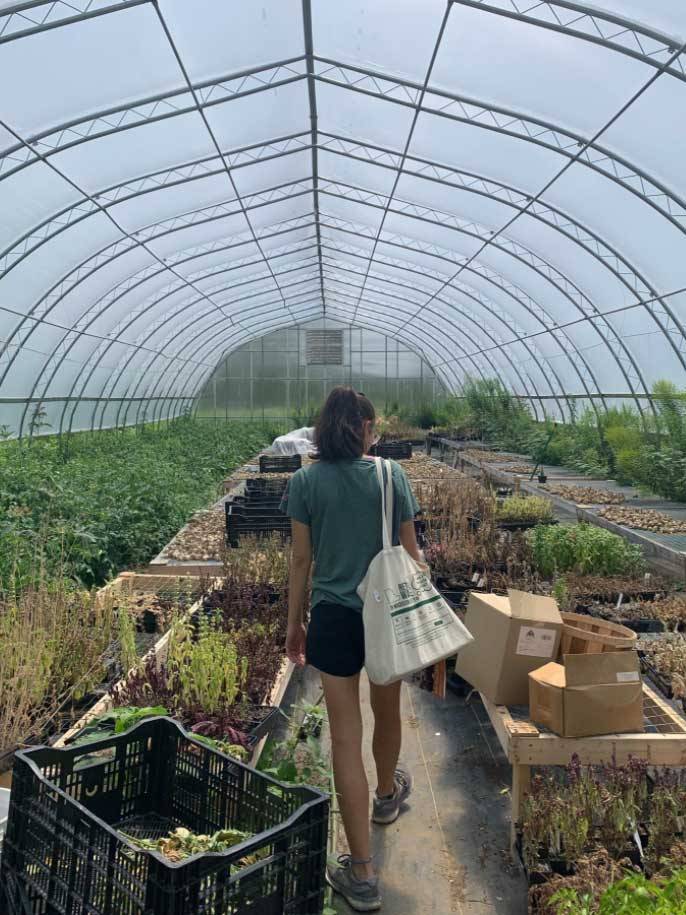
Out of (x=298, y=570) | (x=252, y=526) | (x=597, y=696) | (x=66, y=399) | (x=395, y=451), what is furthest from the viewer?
(x=66, y=399)

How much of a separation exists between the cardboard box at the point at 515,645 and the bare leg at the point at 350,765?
933 millimetres

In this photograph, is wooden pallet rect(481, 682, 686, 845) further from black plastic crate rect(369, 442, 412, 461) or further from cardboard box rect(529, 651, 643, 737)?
black plastic crate rect(369, 442, 412, 461)

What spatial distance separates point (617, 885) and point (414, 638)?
1.00 m

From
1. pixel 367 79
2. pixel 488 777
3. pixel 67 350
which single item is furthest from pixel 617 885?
pixel 67 350

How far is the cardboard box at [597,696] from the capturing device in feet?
11.0

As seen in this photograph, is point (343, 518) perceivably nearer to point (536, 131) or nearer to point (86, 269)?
point (536, 131)

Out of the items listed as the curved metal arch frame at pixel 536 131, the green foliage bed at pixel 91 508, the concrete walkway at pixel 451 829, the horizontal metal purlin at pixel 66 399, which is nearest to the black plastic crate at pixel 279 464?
the green foliage bed at pixel 91 508

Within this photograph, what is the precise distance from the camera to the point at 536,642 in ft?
12.7

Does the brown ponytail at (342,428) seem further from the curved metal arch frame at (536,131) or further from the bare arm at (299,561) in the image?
the curved metal arch frame at (536,131)

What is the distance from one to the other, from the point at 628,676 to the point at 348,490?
4.51 feet

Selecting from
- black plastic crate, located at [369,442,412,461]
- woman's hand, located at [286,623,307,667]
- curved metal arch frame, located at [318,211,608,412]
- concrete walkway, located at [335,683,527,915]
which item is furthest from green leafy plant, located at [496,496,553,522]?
curved metal arch frame, located at [318,211,608,412]

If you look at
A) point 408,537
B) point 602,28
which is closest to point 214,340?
point 602,28

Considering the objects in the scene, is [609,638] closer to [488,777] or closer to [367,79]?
[488,777]

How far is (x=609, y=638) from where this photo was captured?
359 centimetres
